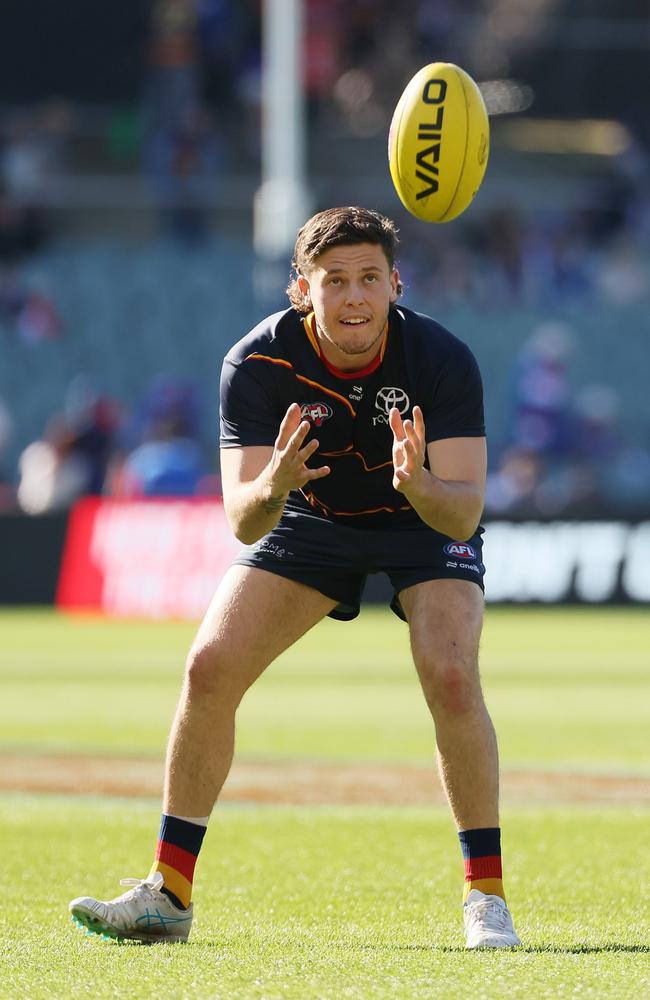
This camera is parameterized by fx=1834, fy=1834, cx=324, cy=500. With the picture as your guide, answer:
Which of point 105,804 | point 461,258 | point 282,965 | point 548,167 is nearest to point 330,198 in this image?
point 461,258

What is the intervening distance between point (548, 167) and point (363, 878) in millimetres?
23082

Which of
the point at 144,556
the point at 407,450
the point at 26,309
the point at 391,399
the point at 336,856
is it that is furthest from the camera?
the point at 26,309

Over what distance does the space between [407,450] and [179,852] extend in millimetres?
1475

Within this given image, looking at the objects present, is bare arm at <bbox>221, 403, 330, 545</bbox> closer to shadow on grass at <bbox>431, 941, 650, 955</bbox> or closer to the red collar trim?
the red collar trim

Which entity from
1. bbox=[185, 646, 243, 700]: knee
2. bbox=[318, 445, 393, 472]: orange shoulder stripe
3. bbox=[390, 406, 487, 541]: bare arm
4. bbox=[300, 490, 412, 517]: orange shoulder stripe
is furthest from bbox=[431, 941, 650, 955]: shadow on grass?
bbox=[318, 445, 393, 472]: orange shoulder stripe

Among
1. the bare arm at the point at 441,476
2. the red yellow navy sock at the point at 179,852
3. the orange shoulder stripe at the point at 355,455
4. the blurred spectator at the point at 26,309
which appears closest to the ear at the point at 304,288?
the orange shoulder stripe at the point at 355,455

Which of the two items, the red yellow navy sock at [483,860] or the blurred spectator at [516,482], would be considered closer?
the red yellow navy sock at [483,860]

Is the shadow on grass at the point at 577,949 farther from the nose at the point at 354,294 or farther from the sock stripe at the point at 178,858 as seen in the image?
the nose at the point at 354,294

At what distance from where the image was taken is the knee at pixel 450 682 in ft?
18.5

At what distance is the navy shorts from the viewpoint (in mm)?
5938

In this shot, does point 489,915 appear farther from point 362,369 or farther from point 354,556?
point 362,369

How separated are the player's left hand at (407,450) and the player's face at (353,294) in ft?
1.16

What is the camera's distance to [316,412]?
19.4 ft

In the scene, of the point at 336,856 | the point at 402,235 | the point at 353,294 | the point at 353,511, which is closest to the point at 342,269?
the point at 353,294
